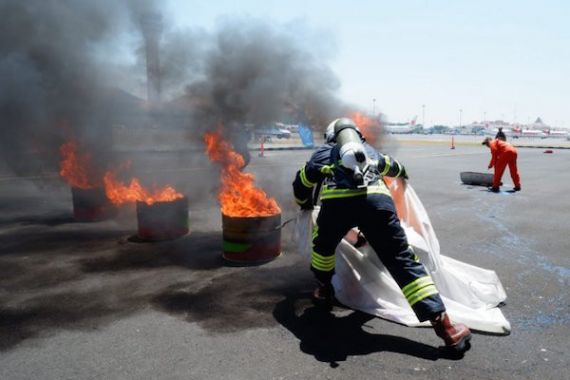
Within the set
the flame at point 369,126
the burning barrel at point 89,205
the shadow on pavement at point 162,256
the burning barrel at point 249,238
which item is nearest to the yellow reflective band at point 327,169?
the burning barrel at point 249,238

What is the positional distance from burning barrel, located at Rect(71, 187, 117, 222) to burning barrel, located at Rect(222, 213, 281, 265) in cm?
335

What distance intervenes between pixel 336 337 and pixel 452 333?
850 mm

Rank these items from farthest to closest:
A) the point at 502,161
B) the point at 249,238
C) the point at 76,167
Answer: the point at 502,161 → the point at 76,167 → the point at 249,238

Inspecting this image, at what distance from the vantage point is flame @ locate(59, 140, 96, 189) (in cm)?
798

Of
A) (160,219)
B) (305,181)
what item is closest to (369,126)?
(160,219)

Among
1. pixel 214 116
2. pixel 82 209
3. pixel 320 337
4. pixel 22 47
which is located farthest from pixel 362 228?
pixel 22 47

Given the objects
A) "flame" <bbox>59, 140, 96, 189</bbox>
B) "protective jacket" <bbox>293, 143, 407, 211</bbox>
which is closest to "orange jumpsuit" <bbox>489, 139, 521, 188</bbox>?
"protective jacket" <bbox>293, 143, 407, 211</bbox>

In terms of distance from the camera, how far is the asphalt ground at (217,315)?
3.06 metres

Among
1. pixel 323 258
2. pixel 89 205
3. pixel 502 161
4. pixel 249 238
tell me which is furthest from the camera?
pixel 502 161

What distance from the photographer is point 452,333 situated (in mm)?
3168

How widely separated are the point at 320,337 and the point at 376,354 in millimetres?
466

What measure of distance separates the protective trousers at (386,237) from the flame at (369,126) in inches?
160

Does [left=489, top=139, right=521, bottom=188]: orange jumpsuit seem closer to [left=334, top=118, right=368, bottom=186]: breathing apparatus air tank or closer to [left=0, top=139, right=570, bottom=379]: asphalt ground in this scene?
[left=0, top=139, right=570, bottom=379]: asphalt ground

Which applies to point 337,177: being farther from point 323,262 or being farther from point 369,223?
point 323,262
